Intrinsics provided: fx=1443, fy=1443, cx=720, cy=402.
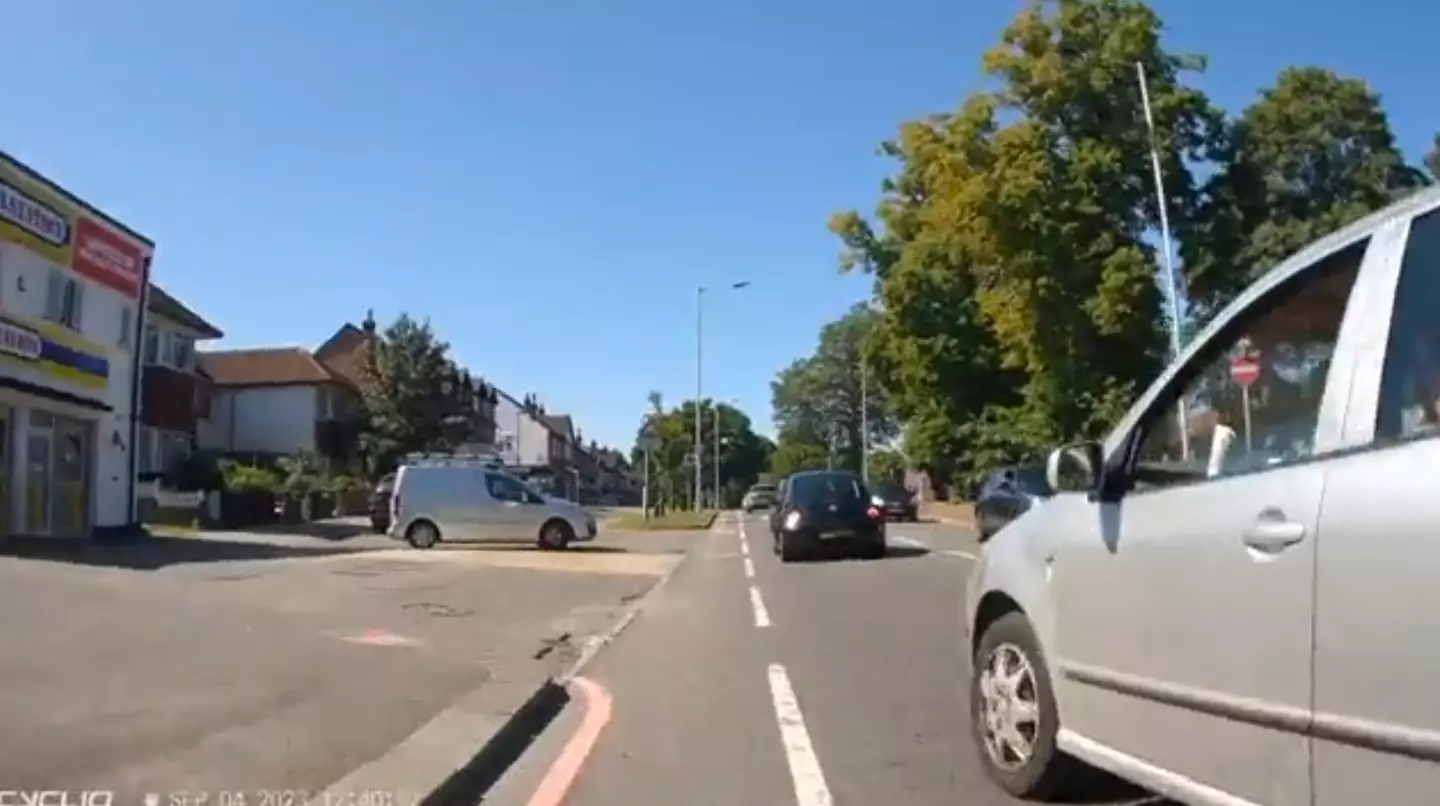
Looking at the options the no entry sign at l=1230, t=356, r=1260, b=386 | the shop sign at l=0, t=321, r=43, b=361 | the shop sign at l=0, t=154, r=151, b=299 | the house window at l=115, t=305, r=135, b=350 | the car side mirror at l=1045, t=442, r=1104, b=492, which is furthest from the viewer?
the house window at l=115, t=305, r=135, b=350

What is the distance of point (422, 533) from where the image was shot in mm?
30594

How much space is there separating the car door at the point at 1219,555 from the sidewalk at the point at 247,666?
3.08 m

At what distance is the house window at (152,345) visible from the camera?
3825cm

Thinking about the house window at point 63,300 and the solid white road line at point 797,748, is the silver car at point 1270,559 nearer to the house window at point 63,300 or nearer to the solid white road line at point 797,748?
the solid white road line at point 797,748

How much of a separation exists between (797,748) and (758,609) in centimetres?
862

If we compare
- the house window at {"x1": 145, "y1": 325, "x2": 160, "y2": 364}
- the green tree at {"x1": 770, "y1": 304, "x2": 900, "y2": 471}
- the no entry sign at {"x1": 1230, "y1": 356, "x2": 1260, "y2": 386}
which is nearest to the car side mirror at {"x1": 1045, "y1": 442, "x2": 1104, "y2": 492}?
the no entry sign at {"x1": 1230, "y1": 356, "x2": 1260, "y2": 386}

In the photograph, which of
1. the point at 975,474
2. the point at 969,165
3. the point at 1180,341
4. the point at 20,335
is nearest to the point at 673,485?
the point at 975,474

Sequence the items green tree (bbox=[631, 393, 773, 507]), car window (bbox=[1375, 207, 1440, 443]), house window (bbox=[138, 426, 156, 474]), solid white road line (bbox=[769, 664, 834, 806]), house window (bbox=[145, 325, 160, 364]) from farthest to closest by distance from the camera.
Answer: green tree (bbox=[631, 393, 773, 507]) → house window (bbox=[138, 426, 156, 474]) → house window (bbox=[145, 325, 160, 364]) → solid white road line (bbox=[769, 664, 834, 806]) → car window (bbox=[1375, 207, 1440, 443])

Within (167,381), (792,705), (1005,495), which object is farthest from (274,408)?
(792,705)

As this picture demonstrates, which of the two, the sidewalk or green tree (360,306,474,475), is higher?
green tree (360,306,474,475)

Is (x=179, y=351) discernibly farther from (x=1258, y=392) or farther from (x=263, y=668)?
(x=1258, y=392)

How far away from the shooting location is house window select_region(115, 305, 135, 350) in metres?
32.1

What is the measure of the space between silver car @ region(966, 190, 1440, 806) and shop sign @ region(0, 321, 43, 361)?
23902 millimetres

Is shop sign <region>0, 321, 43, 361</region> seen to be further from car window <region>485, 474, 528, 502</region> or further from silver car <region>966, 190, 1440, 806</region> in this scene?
silver car <region>966, 190, 1440, 806</region>
